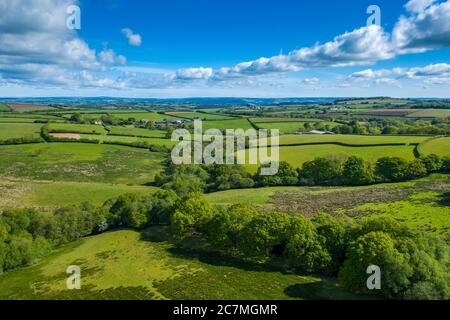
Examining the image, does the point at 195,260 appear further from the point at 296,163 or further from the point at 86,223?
the point at 296,163

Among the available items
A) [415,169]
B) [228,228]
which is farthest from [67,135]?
[415,169]

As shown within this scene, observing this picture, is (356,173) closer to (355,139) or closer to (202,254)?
(355,139)

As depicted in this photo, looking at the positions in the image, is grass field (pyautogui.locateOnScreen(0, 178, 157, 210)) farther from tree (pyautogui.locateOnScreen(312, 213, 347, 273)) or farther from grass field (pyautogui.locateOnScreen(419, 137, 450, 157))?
grass field (pyautogui.locateOnScreen(419, 137, 450, 157))

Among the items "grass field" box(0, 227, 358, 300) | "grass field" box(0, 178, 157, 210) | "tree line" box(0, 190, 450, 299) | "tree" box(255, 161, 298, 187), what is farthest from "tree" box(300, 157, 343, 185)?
"grass field" box(0, 227, 358, 300)

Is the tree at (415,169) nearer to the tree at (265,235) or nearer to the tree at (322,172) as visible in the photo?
the tree at (322,172)

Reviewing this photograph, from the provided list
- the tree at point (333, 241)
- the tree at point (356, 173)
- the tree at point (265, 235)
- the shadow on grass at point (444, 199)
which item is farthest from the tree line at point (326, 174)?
the tree at point (333, 241)
